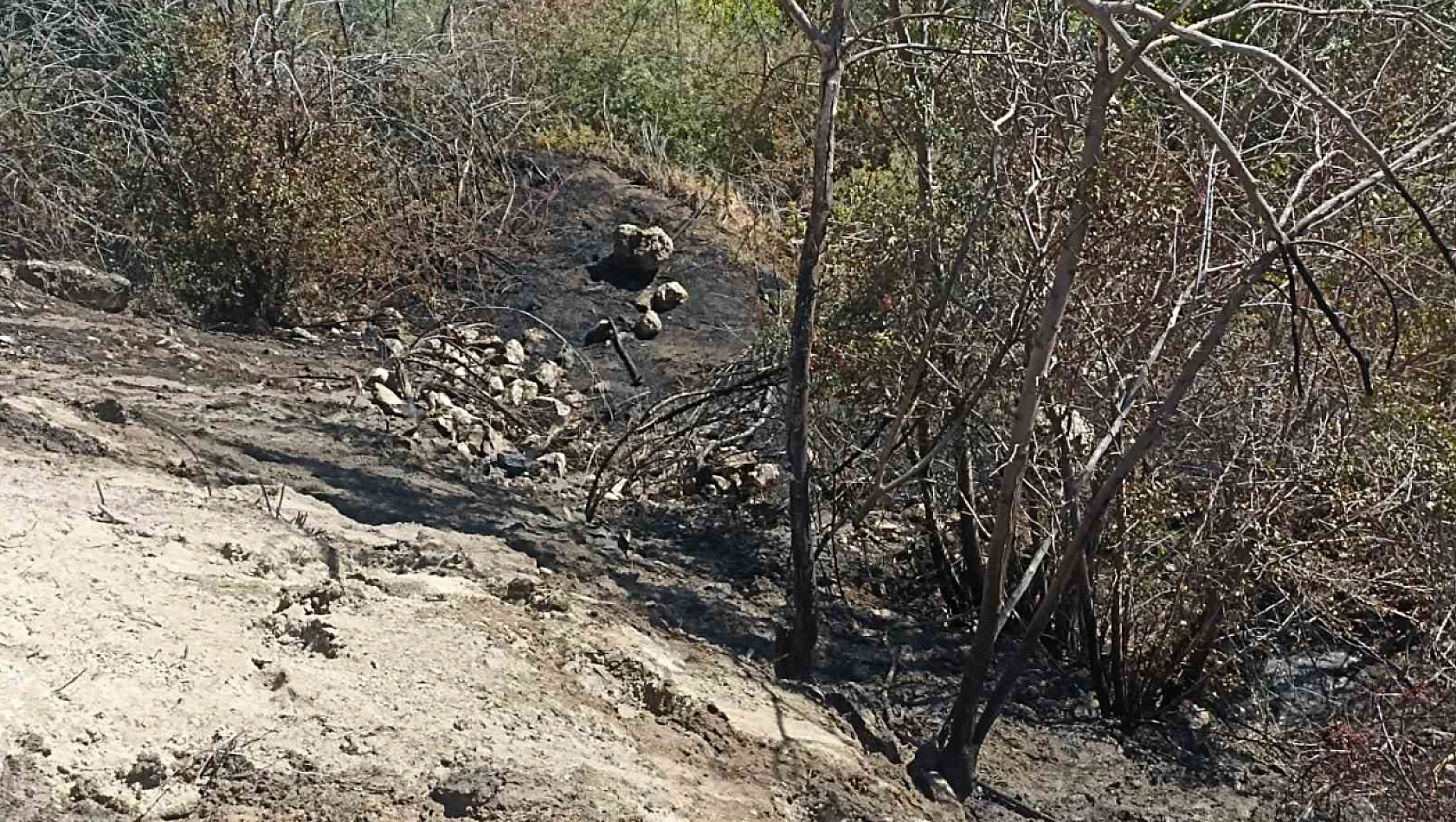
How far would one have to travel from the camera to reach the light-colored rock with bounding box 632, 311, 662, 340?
9453 millimetres

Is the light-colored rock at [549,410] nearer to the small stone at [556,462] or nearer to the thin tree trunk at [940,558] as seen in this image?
the small stone at [556,462]

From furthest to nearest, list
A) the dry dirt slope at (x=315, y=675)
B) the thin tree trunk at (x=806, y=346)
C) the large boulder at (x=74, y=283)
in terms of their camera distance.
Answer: the large boulder at (x=74, y=283)
the thin tree trunk at (x=806, y=346)
the dry dirt slope at (x=315, y=675)

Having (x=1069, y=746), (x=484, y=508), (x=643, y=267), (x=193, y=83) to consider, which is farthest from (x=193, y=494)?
(x=643, y=267)

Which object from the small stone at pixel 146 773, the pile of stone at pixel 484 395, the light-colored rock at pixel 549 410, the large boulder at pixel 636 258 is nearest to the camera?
the small stone at pixel 146 773

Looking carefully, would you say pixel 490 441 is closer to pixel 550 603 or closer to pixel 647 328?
pixel 647 328

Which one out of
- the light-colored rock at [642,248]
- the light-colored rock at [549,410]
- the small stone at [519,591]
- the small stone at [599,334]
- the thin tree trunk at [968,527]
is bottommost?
the small stone at [519,591]

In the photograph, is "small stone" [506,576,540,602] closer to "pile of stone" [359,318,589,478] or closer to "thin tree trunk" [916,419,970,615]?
"thin tree trunk" [916,419,970,615]

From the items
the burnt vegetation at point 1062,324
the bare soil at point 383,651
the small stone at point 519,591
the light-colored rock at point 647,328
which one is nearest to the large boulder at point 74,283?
the burnt vegetation at point 1062,324

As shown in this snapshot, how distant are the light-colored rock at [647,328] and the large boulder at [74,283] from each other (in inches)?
113

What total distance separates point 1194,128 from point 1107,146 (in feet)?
1.97

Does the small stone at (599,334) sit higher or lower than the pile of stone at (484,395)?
higher

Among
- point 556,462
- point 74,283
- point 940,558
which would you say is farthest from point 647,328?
point 940,558

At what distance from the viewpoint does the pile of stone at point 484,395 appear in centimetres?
720

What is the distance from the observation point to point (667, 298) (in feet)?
31.8
